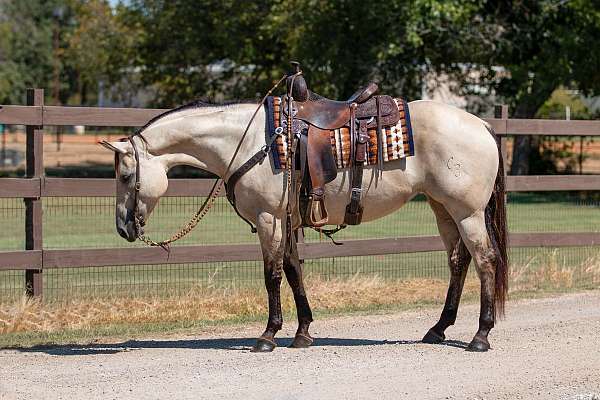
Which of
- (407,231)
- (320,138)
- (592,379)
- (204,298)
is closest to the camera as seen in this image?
(592,379)

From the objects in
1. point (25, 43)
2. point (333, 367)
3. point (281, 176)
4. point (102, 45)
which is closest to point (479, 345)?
point (333, 367)

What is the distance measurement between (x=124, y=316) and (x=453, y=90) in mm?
21888

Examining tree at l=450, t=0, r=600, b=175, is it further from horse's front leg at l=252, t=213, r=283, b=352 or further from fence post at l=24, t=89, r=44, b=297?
horse's front leg at l=252, t=213, r=283, b=352

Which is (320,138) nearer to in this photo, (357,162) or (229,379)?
(357,162)

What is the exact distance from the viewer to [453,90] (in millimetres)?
30328

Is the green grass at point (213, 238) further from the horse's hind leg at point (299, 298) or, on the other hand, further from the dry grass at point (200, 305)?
the horse's hind leg at point (299, 298)

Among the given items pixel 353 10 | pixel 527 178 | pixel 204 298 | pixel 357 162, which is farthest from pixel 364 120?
pixel 353 10

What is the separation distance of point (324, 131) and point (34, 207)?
10.4 feet

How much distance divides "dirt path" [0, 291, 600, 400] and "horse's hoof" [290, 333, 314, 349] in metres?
0.10

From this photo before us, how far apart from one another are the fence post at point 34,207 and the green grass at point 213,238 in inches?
24.0

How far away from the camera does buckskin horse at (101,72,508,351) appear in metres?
7.97

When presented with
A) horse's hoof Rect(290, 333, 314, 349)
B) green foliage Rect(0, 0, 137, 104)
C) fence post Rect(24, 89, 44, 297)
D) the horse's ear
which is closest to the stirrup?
horse's hoof Rect(290, 333, 314, 349)

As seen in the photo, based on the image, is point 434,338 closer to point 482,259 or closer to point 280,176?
point 482,259

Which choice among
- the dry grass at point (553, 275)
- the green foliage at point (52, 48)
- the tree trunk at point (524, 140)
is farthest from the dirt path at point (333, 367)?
the green foliage at point (52, 48)
